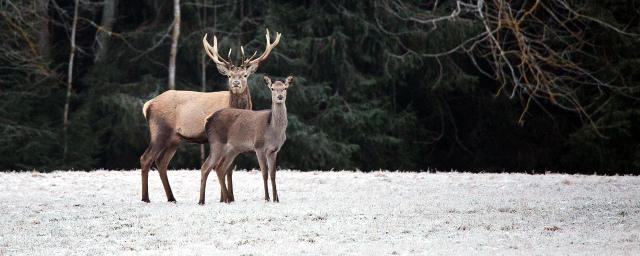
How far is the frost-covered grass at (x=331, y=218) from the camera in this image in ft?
35.3

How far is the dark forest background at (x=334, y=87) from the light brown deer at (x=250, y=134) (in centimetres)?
1396

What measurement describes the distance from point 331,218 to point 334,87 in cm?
1852

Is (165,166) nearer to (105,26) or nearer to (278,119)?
(278,119)

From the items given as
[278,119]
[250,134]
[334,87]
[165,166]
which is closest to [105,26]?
[334,87]

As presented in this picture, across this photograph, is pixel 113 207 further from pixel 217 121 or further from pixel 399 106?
pixel 399 106

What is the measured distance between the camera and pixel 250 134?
14086 millimetres

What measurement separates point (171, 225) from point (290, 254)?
7.61 ft

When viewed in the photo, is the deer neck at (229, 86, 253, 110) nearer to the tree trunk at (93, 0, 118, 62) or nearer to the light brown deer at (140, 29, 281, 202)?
the light brown deer at (140, 29, 281, 202)

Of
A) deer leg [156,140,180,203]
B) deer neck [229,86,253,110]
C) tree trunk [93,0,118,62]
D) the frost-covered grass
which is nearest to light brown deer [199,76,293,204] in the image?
the frost-covered grass

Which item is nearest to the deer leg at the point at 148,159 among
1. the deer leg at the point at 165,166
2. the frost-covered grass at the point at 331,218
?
the deer leg at the point at 165,166

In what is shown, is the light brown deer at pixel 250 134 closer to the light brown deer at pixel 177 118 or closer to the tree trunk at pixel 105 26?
the light brown deer at pixel 177 118

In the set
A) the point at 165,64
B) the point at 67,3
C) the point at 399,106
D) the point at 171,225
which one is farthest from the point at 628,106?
the point at 171,225

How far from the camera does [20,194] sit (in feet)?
53.1

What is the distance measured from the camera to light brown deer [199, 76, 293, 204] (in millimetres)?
13984
